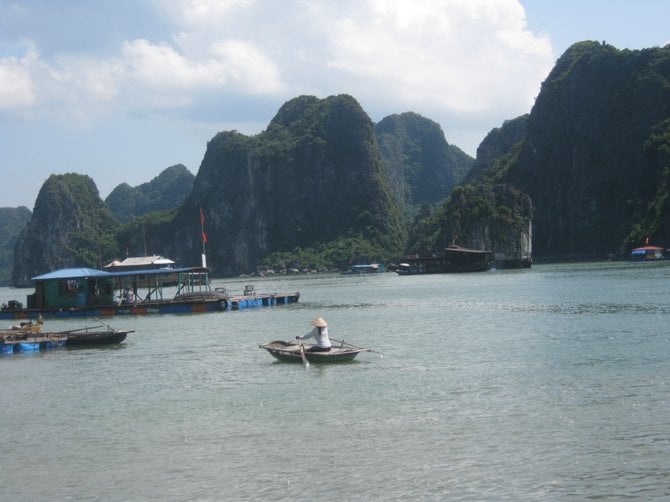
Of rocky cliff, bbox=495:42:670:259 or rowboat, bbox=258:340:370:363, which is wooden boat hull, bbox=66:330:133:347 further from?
rocky cliff, bbox=495:42:670:259

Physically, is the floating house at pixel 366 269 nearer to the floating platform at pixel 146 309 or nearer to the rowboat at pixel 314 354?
the floating platform at pixel 146 309

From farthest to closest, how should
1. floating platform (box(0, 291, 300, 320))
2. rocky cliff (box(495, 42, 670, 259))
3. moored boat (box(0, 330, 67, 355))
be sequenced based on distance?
rocky cliff (box(495, 42, 670, 259)) < floating platform (box(0, 291, 300, 320)) < moored boat (box(0, 330, 67, 355))

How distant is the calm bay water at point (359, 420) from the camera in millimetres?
12383

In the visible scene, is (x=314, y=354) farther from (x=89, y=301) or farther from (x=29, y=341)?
(x=89, y=301)

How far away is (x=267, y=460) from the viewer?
13836 mm

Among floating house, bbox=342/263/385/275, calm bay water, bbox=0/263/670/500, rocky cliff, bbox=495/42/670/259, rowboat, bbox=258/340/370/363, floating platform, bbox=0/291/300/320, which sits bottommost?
calm bay water, bbox=0/263/670/500

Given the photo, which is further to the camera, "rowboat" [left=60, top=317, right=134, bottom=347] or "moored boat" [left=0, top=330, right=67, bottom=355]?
"rowboat" [left=60, top=317, right=134, bottom=347]

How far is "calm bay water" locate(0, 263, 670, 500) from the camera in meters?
12.4

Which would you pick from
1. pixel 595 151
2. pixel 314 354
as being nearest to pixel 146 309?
pixel 314 354

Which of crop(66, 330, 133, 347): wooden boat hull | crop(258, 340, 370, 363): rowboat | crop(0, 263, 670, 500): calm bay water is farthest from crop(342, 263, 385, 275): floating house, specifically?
crop(258, 340, 370, 363): rowboat

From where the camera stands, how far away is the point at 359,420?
648 inches

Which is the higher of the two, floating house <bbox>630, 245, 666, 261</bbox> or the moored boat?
floating house <bbox>630, 245, 666, 261</bbox>

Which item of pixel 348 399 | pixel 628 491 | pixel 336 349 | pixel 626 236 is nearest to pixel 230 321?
pixel 336 349

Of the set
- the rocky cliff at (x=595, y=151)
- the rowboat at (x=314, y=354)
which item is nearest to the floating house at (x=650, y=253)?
the rocky cliff at (x=595, y=151)
